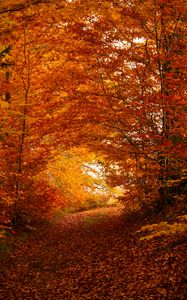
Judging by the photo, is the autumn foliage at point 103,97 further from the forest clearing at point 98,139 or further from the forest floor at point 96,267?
the forest floor at point 96,267

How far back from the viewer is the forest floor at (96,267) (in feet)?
23.3

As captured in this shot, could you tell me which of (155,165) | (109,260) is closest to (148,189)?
(155,165)

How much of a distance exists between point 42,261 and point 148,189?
14.3ft

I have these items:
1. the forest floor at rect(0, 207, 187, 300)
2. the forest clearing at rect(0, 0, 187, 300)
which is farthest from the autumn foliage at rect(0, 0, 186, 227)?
the forest floor at rect(0, 207, 187, 300)

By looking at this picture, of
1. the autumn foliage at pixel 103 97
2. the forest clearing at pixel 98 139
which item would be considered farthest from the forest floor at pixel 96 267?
the autumn foliage at pixel 103 97

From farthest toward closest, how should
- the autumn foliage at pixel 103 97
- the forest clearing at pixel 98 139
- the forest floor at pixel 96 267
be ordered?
the autumn foliage at pixel 103 97 → the forest clearing at pixel 98 139 → the forest floor at pixel 96 267

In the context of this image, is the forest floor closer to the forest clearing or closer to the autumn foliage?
the forest clearing

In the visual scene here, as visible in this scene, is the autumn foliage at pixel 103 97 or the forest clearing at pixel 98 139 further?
the autumn foliage at pixel 103 97

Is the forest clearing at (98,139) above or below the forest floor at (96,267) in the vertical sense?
above

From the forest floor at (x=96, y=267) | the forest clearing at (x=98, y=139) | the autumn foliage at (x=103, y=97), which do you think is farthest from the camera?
the autumn foliage at (x=103, y=97)

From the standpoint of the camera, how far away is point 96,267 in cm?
924

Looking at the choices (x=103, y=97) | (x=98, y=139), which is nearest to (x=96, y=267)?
(x=98, y=139)

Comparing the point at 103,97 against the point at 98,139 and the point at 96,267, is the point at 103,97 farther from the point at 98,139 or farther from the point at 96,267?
the point at 96,267

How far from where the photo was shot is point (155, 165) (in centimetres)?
1082
